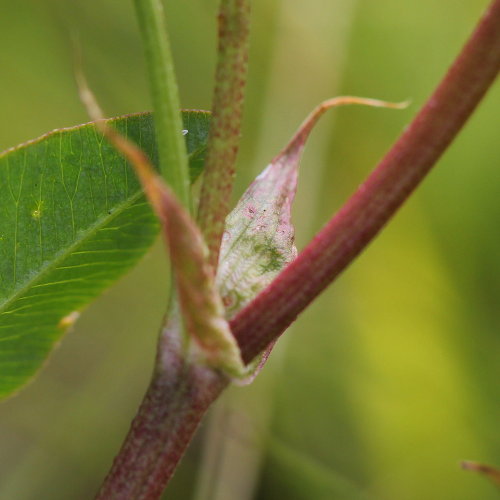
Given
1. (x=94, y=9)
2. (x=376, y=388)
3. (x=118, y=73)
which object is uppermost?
(x=94, y=9)

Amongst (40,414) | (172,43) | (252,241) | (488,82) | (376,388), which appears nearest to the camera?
(488,82)

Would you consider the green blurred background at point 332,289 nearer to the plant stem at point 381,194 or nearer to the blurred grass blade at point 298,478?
the blurred grass blade at point 298,478

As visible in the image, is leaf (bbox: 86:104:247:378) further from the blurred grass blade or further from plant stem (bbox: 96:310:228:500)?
the blurred grass blade

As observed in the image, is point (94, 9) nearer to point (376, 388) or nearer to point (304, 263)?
point (376, 388)

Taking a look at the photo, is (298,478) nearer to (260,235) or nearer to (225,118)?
(260,235)

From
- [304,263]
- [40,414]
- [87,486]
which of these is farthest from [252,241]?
[87,486]

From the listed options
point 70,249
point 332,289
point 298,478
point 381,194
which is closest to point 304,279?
point 381,194
